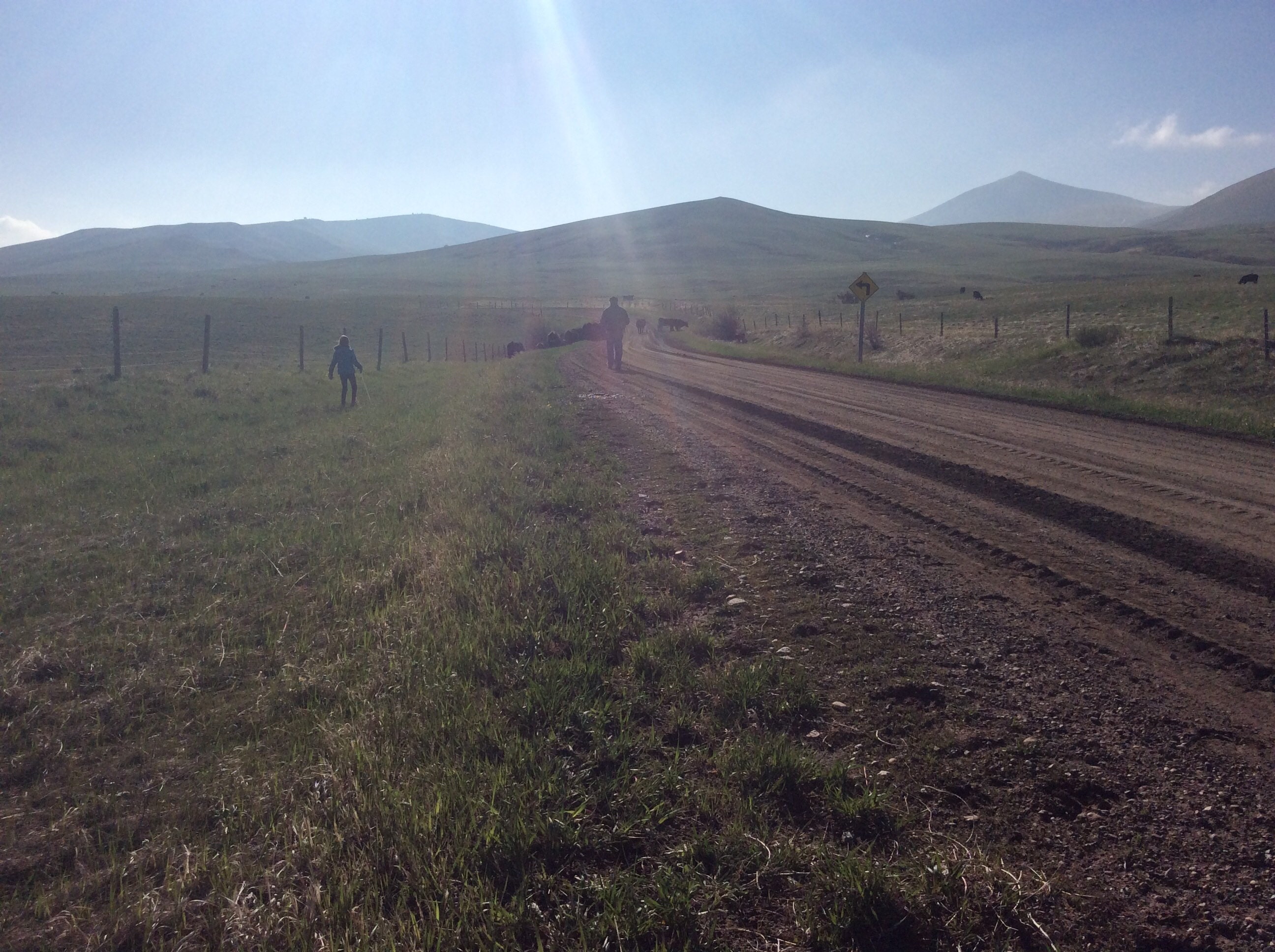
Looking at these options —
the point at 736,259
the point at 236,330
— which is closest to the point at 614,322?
the point at 236,330

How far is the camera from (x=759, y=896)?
9.26ft

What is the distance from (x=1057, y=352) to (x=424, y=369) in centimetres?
1920

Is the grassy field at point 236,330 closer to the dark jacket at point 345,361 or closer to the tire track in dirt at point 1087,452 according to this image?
the dark jacket at point 345,361

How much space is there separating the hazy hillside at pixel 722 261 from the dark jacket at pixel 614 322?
48040mm

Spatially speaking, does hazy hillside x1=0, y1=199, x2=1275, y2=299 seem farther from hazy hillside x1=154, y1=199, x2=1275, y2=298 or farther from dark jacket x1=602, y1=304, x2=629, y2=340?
dark jacket x1=602, y1=304, x2=629, y2=340

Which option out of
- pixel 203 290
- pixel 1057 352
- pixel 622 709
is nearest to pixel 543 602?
pixel 622 709

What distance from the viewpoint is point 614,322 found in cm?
2359

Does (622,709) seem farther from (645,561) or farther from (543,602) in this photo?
(645,561)

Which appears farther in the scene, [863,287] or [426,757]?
[863,287]

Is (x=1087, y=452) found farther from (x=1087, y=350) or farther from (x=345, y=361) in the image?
(x=345, y=361)

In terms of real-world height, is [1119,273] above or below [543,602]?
above

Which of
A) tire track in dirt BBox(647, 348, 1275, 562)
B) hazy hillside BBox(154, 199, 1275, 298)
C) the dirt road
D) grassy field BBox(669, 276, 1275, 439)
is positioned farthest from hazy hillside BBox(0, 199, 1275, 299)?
the dirt road

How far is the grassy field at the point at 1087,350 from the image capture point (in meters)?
13.6

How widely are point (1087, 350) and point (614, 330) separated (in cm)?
1240
